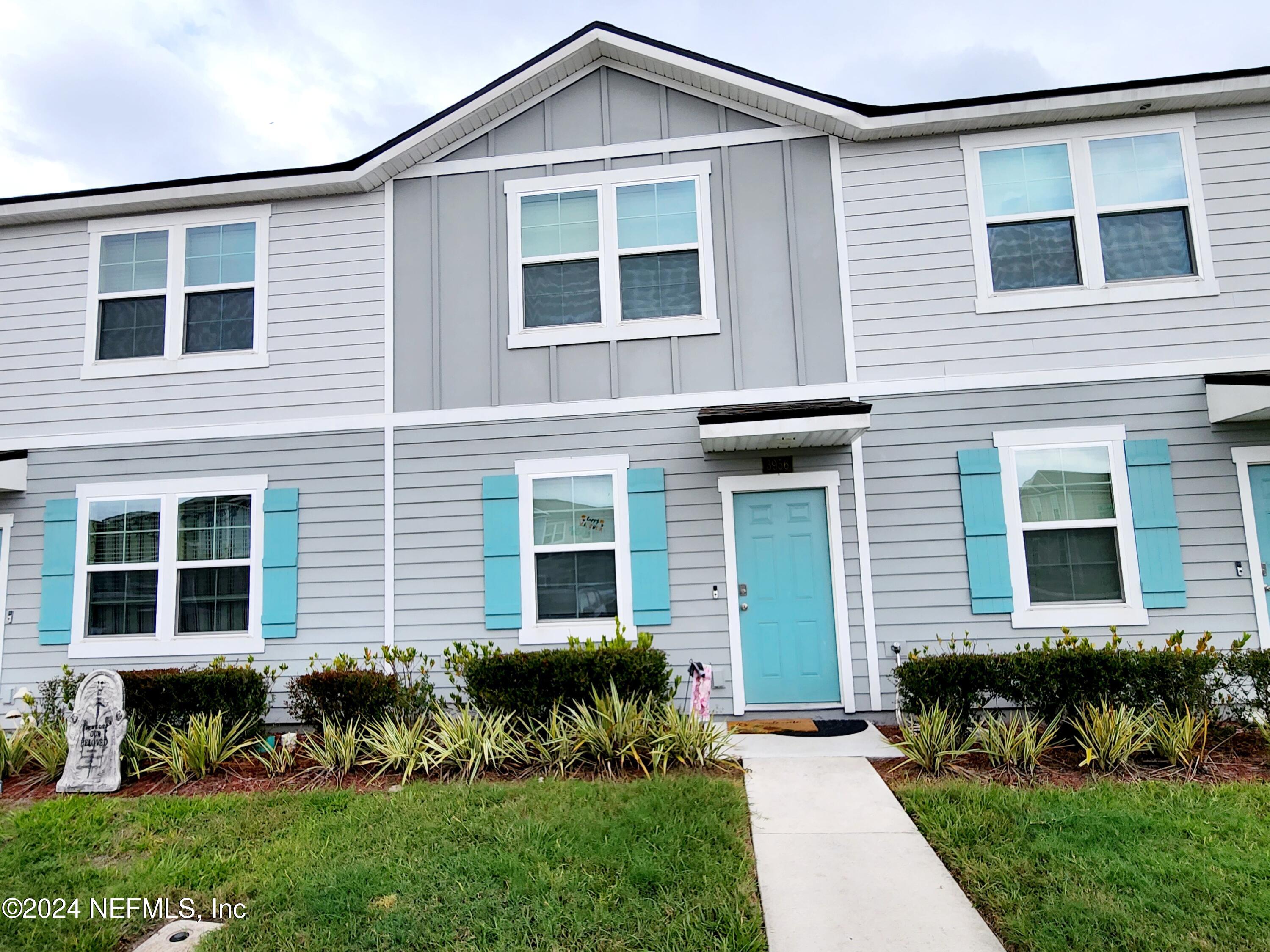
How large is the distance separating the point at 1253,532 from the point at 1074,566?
4.96 feet

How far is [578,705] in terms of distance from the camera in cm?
569

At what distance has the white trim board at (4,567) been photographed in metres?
7.75

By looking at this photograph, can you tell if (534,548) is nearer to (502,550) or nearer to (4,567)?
(502,550)

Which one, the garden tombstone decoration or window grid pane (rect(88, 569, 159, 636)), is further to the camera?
window grid pane (rect(88, 569, 159, 636))

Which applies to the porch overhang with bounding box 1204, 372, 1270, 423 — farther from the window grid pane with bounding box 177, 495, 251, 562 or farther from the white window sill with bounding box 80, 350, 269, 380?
the window grid pane with bounding box 177, 495, 251, 562

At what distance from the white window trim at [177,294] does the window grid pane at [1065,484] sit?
7635 mm

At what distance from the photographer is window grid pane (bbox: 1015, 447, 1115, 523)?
6.80m

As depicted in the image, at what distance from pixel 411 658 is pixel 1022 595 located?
544 centimetres

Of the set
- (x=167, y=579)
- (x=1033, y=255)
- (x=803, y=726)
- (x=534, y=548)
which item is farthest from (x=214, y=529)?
(x=1033, y=255)

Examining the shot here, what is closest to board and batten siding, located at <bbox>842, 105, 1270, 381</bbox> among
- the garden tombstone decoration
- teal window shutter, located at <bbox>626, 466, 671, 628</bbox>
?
teal window shutter, located at <bbox>626, 466, 671, 628</bbox>

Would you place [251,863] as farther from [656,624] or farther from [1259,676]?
[1259,676]

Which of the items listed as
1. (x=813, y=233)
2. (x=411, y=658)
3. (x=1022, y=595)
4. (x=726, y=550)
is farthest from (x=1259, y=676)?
(x=411, y=658)

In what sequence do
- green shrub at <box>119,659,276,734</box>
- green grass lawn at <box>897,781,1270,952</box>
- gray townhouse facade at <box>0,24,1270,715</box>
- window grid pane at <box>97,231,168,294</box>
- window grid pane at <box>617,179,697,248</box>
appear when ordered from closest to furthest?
green grass lawn at <box>897,781,1270,952</box> < green shrub at <box>119,659,276,734</box> < gray townhouse facade at <box>0,24,1270,715</box> < window grid pane at <box>617,179,697,248</box> < window grid pane at <box>97,231,168,294</box>

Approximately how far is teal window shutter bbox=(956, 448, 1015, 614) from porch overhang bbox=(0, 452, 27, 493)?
9485mm
